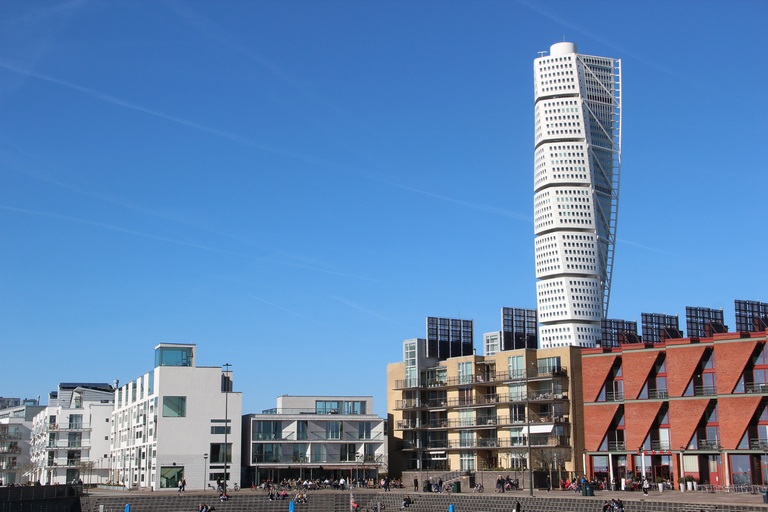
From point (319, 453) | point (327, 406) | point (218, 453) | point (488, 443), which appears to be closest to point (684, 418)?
point (488, 443)

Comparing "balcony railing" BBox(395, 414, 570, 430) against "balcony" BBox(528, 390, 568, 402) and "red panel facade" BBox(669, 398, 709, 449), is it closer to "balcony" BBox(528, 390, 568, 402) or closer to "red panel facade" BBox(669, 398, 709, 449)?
"balcony" BBox(528, 390, 568, 402)

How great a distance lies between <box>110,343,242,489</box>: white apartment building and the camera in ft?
297

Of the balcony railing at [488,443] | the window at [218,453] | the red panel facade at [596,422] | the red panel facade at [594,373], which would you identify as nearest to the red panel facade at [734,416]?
the red panel facade at [596,422]

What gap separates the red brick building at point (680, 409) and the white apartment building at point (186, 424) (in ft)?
123

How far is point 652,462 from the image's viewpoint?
3290 inches

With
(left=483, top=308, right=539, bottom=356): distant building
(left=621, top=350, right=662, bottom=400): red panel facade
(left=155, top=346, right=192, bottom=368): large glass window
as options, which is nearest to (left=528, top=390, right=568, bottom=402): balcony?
(left=621, top=350, right=662, bottom=400): red panel facade

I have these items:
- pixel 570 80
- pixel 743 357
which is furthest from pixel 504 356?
pixel 570 80

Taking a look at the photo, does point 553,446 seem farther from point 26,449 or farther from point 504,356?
point 26,449

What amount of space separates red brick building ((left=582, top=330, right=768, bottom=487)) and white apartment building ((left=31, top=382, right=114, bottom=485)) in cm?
6643

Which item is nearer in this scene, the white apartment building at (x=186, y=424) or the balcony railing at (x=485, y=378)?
the white apartment building at (x=186, y=424)

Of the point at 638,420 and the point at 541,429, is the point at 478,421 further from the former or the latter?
the point at 638,420

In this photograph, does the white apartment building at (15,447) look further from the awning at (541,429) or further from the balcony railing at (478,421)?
the awning at (541,429)

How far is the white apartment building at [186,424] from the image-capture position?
297ft

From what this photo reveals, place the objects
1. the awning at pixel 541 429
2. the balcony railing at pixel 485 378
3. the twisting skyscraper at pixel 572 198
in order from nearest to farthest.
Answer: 1. the awning at pixel 541 429
2. the balcony railing at pixel 485 378
3. the twisting skyscraper at pixel 572 198
